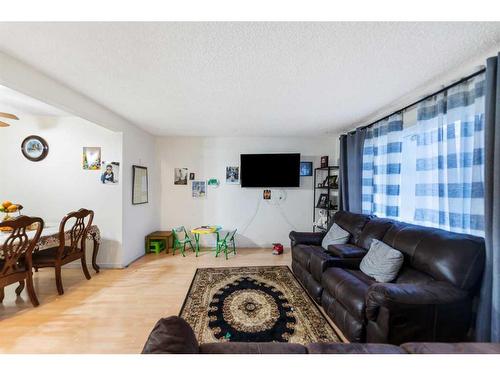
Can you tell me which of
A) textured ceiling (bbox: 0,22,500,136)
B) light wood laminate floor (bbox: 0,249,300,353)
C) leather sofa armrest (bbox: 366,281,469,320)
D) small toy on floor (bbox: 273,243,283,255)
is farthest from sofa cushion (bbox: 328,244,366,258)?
textured ceiling (bbox: 0,22,500,136)

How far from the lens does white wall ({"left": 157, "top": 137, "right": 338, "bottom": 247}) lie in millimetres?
4430

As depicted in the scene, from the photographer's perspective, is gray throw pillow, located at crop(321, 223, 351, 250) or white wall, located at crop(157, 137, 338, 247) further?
white wall, located at crop(157, 137, 338, 247)

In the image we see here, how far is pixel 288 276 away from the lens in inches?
120

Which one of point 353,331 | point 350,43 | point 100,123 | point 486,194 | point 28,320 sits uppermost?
point 350,43

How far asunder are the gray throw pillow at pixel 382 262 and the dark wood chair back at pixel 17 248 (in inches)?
136

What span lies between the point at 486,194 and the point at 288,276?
7.44 feet

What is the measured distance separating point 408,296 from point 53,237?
3.70 metres

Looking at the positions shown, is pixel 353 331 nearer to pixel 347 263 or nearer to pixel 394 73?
pixel 347 263

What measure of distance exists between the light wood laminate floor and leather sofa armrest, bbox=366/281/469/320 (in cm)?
181

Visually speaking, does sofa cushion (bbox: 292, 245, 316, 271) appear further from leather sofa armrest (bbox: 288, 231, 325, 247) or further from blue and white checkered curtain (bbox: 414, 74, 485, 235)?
blue and white checkered curtain (bbox: 414, 74, 485, 235)

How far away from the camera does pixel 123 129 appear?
3277 mm

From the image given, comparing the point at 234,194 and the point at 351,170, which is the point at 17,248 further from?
the point at 351,170

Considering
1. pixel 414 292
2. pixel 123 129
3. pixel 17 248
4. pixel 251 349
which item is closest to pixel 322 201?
pixel 414 292
